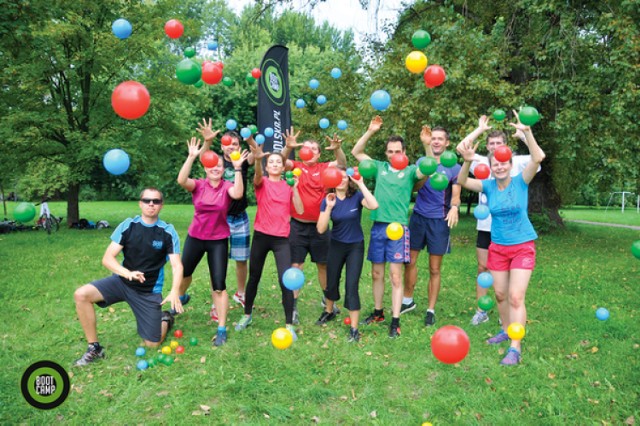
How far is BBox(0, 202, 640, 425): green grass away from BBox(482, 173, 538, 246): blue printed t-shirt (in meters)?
1.21

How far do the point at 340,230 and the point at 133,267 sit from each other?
2.24m

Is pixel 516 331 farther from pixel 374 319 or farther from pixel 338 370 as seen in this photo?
pixel 374 319

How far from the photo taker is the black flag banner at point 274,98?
35.2 feet

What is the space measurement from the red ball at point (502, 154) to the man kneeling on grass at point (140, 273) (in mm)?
3298

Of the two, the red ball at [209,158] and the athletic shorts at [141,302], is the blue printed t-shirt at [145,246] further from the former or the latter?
the red ball at [209,158]

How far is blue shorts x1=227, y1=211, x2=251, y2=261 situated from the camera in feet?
19.3

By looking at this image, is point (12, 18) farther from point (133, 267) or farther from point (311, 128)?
point (311, 128)

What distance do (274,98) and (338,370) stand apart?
809cm

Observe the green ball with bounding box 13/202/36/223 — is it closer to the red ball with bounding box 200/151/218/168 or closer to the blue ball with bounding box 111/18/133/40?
the red ball with bounding box 200/151/218/168

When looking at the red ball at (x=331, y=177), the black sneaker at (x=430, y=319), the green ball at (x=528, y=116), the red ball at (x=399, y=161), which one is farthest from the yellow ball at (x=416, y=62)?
the black sneaker at (x=430, y=319)

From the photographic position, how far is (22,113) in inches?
540

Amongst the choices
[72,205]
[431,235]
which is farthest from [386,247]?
[72,205]

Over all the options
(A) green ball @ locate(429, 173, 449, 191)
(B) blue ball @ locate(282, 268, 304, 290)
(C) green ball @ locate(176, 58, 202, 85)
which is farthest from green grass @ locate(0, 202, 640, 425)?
(C) green ball @ locate(176, 58, 202, 85)

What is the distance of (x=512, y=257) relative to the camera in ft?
14.8
